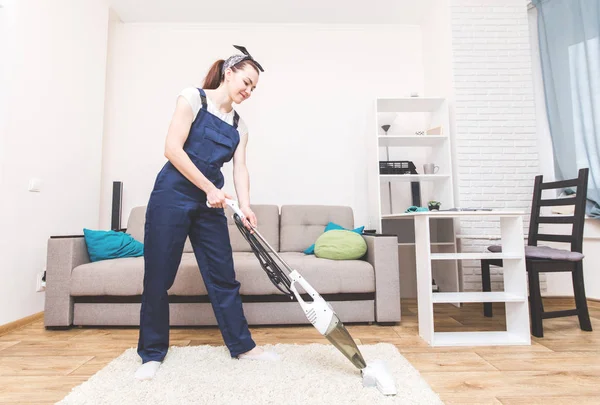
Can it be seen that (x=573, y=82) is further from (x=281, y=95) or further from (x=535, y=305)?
(x=281, y=95)

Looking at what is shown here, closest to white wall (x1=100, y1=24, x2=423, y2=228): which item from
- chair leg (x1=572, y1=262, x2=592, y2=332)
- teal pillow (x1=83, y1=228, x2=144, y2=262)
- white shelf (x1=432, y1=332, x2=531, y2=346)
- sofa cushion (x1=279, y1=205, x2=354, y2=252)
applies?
sofa cushion (x1=279, y1=205, x2=354, y2=252)

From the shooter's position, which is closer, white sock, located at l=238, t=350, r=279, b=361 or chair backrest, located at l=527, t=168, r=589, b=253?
white sock, located at l=238, t=350, r=279, b=361

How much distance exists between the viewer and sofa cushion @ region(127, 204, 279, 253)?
8.73 feet

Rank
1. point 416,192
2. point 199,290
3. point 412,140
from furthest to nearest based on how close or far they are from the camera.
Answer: point 416,192 < point 412,140 < point 199,290

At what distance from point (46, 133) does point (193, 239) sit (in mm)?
1691

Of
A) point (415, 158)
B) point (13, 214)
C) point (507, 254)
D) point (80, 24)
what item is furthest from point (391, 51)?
point (13, 214)

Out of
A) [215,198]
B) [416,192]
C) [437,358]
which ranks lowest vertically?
[437,358]

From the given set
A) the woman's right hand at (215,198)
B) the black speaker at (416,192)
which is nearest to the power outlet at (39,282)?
the woman's right hand at (215,198)

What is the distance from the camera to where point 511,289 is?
1860 millimetres

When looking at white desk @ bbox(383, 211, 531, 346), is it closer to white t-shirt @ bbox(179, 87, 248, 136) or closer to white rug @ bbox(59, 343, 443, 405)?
white rug @ bbox(59, 343, 443, 405)

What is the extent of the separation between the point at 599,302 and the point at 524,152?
1.32 m

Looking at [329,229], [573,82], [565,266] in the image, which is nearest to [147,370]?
[329,229]

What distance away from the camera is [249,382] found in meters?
1.30

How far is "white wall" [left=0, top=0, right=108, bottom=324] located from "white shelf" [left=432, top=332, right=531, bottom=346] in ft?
8.39
